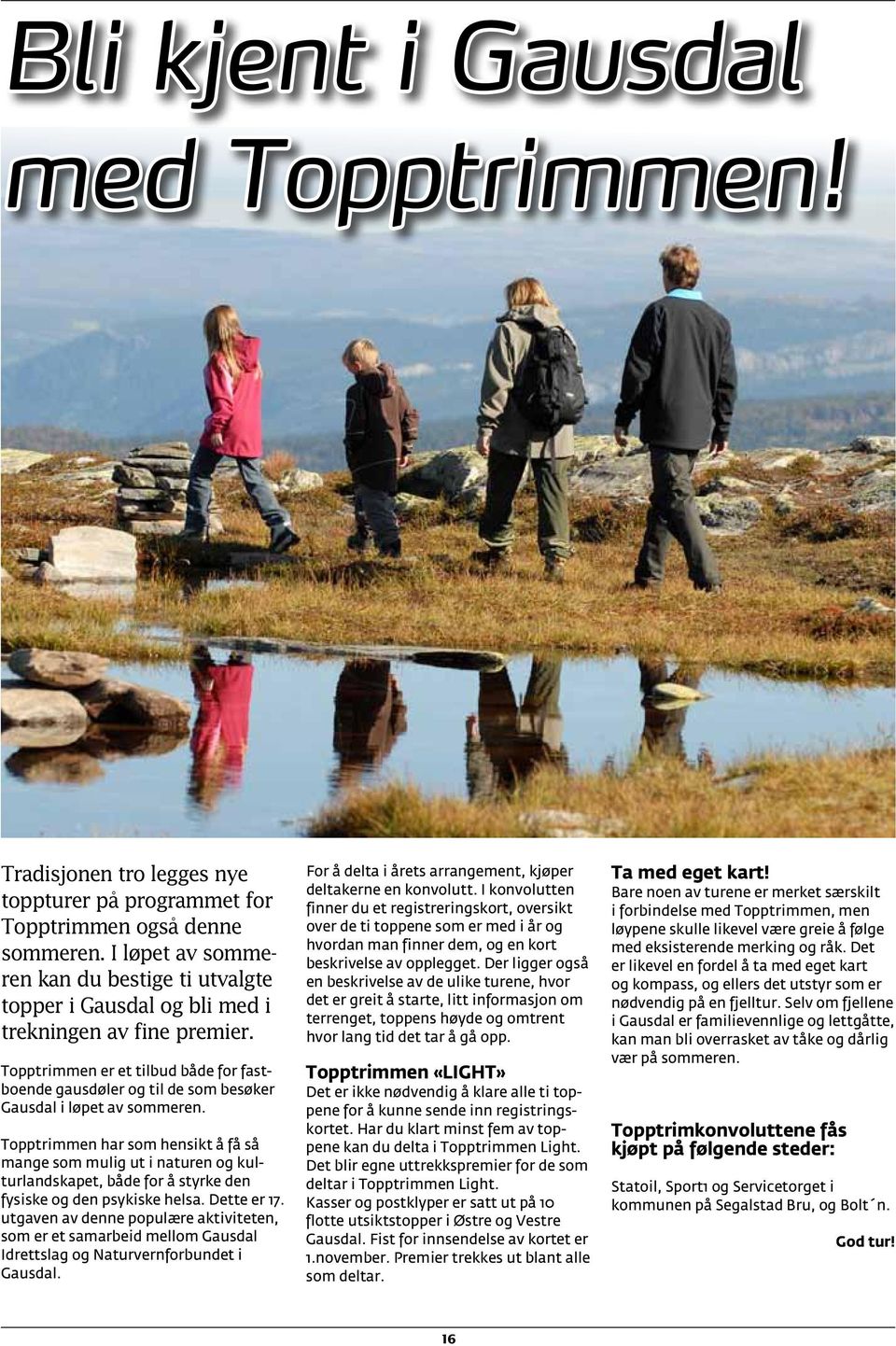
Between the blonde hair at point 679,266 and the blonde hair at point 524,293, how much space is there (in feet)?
4.68

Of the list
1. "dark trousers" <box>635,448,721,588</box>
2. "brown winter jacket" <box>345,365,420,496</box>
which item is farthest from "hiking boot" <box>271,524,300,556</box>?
"dark trousers" <box>635,448,721,588</box>

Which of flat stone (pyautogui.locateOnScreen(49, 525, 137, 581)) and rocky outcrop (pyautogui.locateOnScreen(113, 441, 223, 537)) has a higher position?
rocky outcrop (pyautogui.locateOnScreen(113, 441, 223, 537))

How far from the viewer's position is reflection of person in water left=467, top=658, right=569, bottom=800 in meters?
11.2

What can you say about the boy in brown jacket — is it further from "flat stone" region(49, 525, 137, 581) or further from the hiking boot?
"flat stone" region(49, 525, 137, 581)

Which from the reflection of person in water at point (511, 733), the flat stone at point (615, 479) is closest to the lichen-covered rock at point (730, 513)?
the flat stone at point (615, 479)

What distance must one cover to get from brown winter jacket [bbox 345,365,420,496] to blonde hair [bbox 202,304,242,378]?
1382 millimetres

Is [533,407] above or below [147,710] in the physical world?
above

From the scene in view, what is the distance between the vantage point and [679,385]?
17.4 metres

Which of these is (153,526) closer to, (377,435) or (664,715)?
(377,435)

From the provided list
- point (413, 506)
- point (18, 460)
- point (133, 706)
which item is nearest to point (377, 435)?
point (133, 706)

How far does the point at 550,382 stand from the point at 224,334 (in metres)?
4.14
